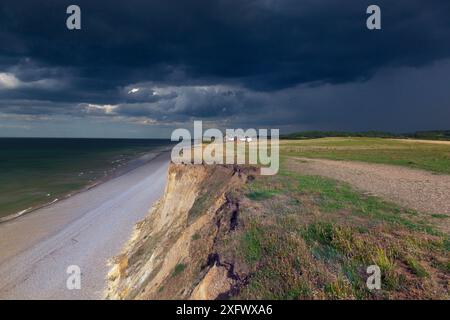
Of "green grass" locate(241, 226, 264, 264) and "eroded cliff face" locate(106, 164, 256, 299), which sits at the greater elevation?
"green grass" locate(241, 226, 264, 264)

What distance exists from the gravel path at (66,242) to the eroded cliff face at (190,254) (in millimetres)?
1675

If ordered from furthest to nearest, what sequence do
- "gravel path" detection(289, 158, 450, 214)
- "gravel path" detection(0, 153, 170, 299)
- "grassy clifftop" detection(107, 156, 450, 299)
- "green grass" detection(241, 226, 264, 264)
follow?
1. "gravel path" detection(0, 153, 170, 299)
2. "gravel path" detection(289, 158, 450, 214)
3. "green grass" detection(241, 226, 264, 264)
4. "grassy clifftop" detection(107, 156, 450, 299)

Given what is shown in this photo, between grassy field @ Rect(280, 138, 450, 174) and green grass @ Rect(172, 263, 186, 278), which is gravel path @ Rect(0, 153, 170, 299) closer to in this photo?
green grass @ Rect(172, 263, 186, 278)

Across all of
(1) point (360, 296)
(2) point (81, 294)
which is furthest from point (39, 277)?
(1) point (360, 296)

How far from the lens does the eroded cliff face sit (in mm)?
Result: 8398

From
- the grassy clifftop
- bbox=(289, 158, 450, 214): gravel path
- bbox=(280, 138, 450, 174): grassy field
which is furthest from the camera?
bbox=(280, 138, 450, 174): grassy field

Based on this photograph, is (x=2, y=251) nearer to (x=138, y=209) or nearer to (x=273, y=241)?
(x=138, y=209)

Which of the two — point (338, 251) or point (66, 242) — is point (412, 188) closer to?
point (338, 251)

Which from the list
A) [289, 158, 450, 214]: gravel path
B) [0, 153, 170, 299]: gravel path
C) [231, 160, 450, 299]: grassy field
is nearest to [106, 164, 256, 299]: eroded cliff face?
[231, 160, 450, 299]: grassy field

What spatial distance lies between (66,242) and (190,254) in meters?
19.1

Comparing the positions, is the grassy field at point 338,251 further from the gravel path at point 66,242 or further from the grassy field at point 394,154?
the grassy field at point 394,154

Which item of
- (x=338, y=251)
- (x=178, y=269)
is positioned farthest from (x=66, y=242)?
(x=338, y=251)

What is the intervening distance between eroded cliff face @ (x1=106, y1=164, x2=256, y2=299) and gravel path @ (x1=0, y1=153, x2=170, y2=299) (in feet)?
5.50

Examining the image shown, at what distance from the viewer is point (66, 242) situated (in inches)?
1006
